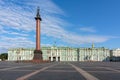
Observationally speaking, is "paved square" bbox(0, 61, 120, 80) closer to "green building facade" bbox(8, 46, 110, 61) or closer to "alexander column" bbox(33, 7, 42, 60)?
"alexander column" bbox(33, 7, 42, 60)

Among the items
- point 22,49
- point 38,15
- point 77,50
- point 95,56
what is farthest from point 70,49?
point 38,15

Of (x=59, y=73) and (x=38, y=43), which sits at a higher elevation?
(x=38, y=43)

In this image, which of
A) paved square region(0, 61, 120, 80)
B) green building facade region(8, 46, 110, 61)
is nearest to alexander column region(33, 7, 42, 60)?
paved square region(0, 61, 120, 80)

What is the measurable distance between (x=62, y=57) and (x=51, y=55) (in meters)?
7.45

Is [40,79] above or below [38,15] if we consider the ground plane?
below

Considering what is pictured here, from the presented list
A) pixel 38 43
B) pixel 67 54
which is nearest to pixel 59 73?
pixel 38 43

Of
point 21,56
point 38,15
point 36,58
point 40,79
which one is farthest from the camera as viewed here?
point 21,56

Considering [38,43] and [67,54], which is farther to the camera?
[67,54]

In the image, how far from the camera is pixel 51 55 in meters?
190

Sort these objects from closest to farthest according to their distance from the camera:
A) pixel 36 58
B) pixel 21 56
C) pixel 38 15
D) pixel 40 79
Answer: pixel 40 79
pixel 36 58
pixel 38 15
pixel 21 56

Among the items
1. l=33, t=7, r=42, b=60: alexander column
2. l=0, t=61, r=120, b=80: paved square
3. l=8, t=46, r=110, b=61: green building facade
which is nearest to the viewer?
l=0, t=61, r=120, b=80: paved square

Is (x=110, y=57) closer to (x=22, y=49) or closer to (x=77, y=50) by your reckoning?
(x=77, y=50)

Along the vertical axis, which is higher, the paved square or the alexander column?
the alexander column

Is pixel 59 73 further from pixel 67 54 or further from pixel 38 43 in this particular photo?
pixel 67 54
